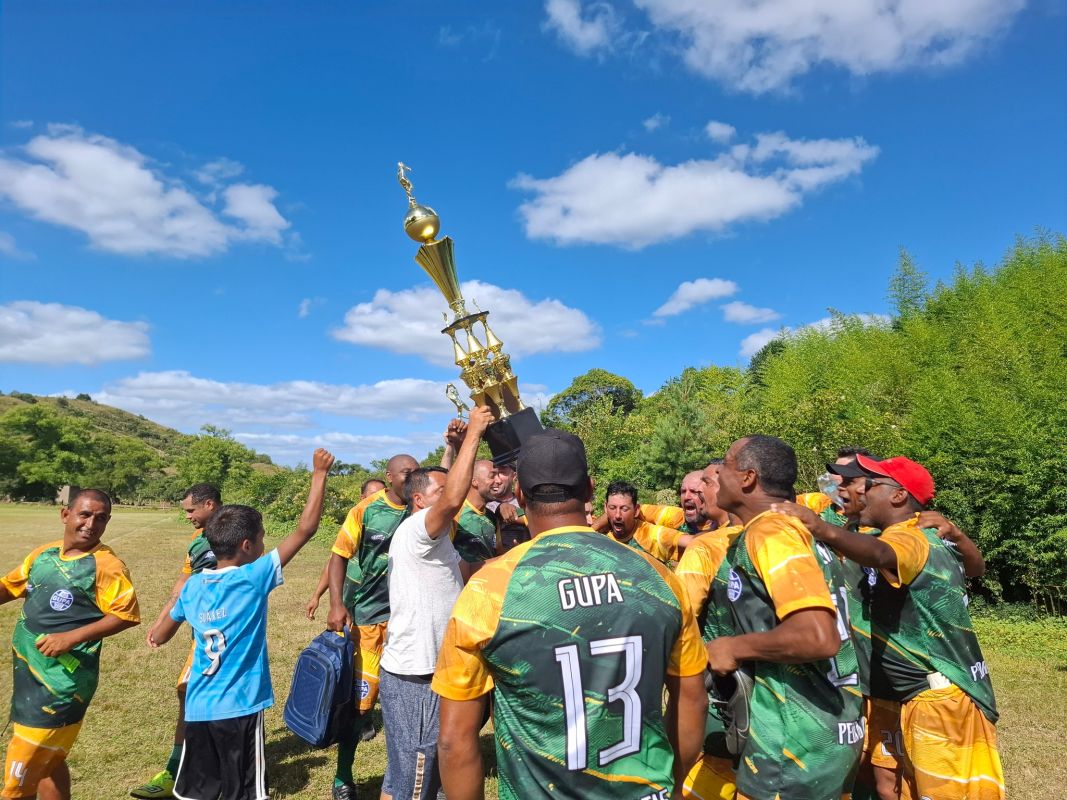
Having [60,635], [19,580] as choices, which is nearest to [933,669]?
[60,635]

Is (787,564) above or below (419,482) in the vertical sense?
below

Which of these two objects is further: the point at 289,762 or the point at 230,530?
the point at 289,762

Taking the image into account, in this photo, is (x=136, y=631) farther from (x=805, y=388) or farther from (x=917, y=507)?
(x=805, y=388)

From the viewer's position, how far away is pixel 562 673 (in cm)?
193

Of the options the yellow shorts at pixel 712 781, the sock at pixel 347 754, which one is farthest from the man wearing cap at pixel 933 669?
the sock at pixel 347 754

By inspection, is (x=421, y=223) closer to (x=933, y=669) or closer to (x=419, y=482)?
(x=419, y=482)

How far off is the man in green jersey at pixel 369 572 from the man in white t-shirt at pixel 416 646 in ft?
4.75

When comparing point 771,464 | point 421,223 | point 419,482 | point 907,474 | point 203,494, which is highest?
point 421,223

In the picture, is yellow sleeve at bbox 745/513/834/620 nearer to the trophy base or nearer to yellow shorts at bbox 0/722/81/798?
the trophy base

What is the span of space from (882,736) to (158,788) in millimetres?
5113

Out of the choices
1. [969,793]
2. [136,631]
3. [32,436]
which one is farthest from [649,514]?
[32,436]

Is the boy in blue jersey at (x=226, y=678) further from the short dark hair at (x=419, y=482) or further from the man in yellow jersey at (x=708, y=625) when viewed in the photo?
the man in yellow jersey at (x=708, y=625)

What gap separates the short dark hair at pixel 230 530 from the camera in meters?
3.64

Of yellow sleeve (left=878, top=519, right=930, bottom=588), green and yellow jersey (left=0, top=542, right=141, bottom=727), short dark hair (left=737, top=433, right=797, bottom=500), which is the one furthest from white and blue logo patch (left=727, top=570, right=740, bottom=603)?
green and yellow jersey (left=0, top=542, right=141, bottom=727)
